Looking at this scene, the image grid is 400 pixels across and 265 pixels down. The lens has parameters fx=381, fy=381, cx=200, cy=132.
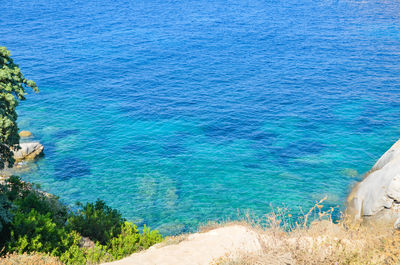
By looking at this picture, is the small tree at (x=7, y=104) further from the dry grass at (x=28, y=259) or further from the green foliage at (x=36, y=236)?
the dry grass at (x=28, y=259)

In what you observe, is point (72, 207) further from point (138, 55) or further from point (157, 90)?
point (138, 55)

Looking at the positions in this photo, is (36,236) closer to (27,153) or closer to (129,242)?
(129,242)

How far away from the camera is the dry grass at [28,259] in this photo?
632 inches

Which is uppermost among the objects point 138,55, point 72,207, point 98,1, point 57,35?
point 98,1

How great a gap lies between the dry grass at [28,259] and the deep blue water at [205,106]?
13.6 metres

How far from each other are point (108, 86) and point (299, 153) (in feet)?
103

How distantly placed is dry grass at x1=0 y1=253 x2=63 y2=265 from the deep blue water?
535 inches

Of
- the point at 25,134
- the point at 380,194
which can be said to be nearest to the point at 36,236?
the point at 380,194

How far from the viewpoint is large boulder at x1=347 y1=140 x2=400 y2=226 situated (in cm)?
2709

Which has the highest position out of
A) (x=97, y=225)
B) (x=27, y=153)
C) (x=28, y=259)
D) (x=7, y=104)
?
(x=27, y=153)

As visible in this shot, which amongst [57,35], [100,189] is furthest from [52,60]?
[100,189]

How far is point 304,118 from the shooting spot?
47219 mm

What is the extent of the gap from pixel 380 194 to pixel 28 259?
24.1 meters

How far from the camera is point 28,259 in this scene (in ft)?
54.8
